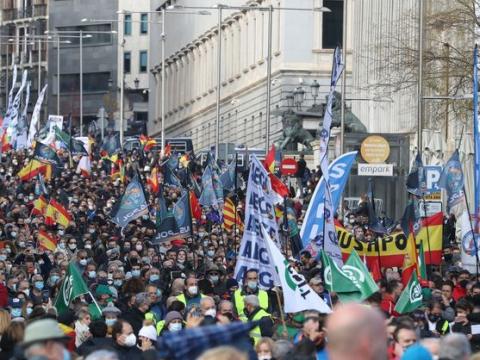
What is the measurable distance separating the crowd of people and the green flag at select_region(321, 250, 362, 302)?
279 mm

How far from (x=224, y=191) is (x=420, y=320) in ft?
85.7

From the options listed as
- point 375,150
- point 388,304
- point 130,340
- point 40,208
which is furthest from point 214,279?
point 375,150

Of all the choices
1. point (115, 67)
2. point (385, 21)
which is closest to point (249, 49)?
point (385, 21)

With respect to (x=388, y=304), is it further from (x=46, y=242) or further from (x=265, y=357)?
(x=46, y=242)

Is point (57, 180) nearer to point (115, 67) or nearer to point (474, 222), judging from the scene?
point (474, 222)

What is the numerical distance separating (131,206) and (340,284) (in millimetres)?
16455

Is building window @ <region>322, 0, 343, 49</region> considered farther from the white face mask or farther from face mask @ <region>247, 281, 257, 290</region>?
the white face mask

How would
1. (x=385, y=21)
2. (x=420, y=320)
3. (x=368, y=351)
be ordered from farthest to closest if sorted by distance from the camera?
(x=385, y=21)
(x=420, y=320)
(x=368, y=351)

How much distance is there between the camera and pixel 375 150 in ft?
146

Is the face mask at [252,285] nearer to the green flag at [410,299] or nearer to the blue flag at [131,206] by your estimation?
the green flag at [410,299]

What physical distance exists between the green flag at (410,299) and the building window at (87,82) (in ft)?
380

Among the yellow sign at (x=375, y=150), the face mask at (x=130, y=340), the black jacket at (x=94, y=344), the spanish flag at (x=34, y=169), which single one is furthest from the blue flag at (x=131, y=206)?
the face mask at (x=130, y=340)

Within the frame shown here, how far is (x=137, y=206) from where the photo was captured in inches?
1377

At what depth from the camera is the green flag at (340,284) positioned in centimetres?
1867
